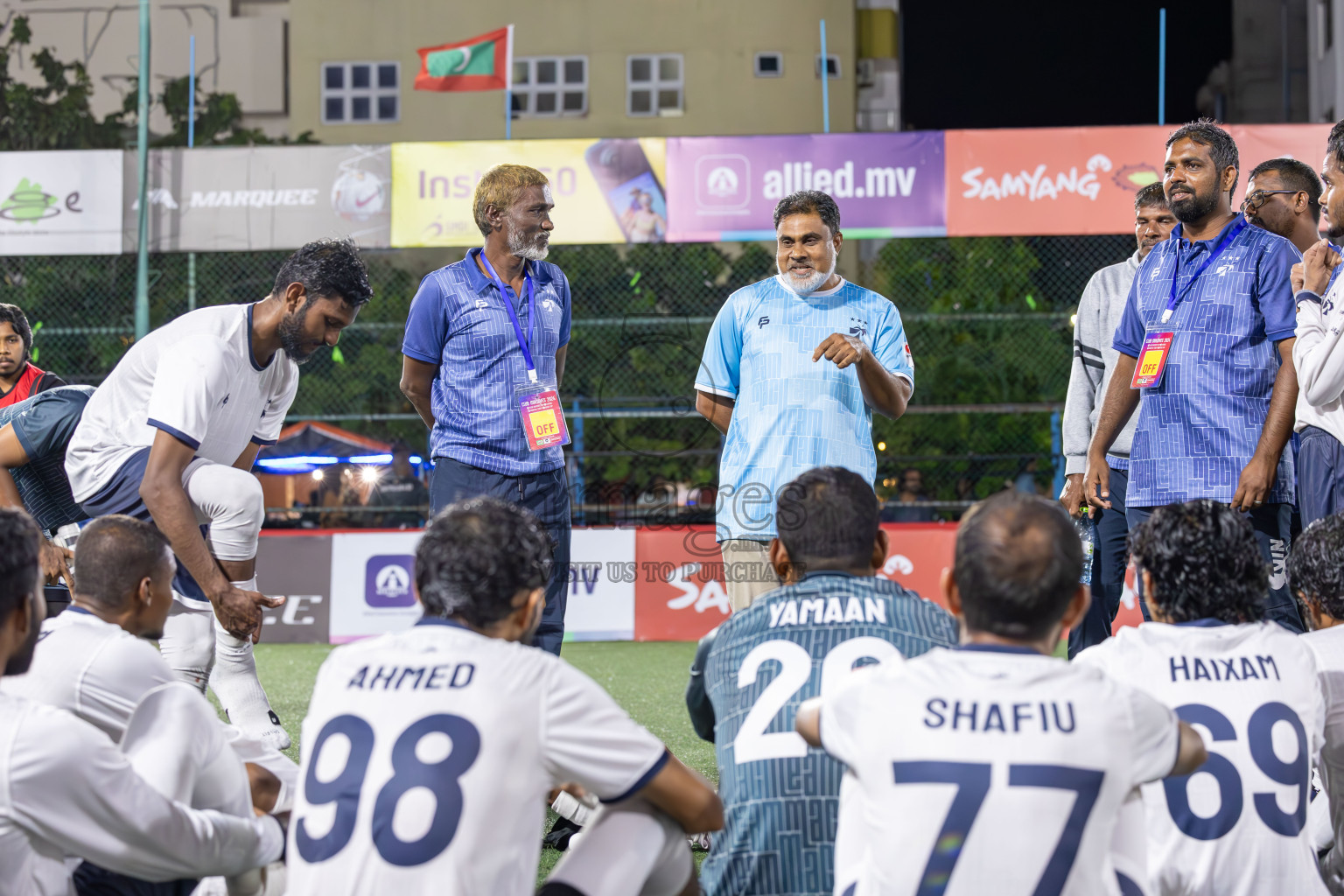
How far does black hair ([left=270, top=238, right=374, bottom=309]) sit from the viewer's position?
3.79 m

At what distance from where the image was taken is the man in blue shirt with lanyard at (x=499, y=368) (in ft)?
13.6

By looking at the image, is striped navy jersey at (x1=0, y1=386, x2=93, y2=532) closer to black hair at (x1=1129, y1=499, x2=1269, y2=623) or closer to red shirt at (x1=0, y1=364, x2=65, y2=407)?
red shirt at (x1=0, y1=364, x2=65, y2=407)

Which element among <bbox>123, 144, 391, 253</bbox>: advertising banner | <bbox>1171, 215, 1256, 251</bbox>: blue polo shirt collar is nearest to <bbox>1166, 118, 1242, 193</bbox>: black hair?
<bbox>1171, 215, 1256, 251</bbox>: blue polo shirt collar

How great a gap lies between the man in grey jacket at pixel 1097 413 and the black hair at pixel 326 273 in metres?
2.52

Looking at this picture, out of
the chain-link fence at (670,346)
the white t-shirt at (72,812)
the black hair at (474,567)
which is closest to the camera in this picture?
the white t-shirt at (72,812)

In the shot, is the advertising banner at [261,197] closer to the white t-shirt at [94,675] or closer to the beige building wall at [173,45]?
the white t-shirt at [94,675]

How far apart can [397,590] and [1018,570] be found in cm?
839

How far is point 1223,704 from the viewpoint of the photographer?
90.0 inches

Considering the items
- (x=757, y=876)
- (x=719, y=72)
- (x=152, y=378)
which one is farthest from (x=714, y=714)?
→ (x=719, y=72)

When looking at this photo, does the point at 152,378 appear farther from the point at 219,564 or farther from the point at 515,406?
the point at 515,406

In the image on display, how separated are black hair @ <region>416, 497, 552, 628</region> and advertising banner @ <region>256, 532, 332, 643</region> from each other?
815 cm

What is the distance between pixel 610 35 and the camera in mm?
22422

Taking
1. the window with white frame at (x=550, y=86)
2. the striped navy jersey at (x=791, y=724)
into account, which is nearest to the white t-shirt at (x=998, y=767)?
the striped navy jersey at (x=791, y=724)

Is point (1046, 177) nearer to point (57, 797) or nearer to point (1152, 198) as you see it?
point (1152, 198)
